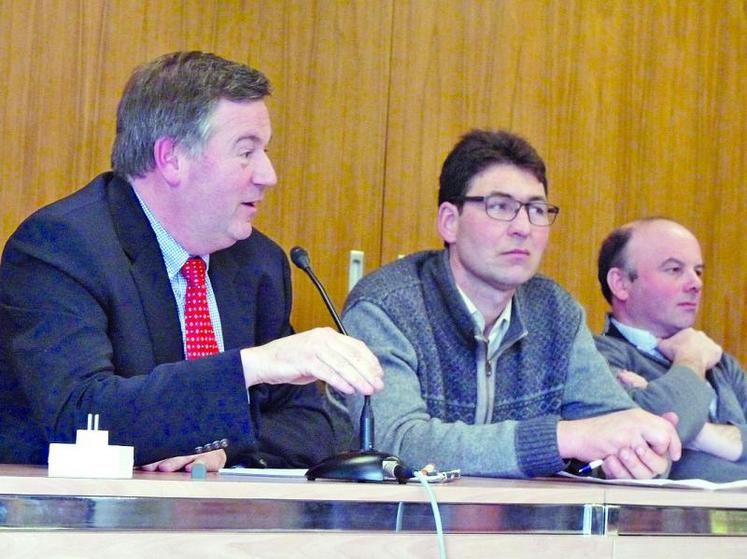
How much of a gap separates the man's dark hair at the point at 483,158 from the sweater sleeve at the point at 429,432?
466 millimetres

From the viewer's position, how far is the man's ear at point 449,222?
283 centimetres

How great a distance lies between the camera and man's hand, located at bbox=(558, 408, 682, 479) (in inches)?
86.0

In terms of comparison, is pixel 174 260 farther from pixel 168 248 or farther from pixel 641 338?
pixel 641 338

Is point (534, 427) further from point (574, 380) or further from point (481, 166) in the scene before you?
point (481, 166)

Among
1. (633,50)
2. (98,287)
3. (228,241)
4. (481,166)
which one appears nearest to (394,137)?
(481,166)

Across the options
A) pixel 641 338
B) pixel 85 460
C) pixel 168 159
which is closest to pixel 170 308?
pixel 168 159

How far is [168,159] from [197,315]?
0.29m

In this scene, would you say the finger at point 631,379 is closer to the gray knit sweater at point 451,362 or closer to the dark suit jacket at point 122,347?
the gray knit sweater at point 451,362

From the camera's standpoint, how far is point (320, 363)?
167cm

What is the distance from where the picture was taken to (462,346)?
8.63 feet

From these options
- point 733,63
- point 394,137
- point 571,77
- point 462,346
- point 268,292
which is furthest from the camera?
point 733,63

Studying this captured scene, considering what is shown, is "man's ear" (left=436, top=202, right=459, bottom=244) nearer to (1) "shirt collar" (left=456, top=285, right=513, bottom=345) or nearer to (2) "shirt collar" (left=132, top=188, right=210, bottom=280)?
(1) "shirt collar" (left=456, top=285, right=513, bottom=345)

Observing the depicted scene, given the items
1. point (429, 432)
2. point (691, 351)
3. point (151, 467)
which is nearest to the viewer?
point (151, 467)

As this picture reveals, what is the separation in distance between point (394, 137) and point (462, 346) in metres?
0.94
